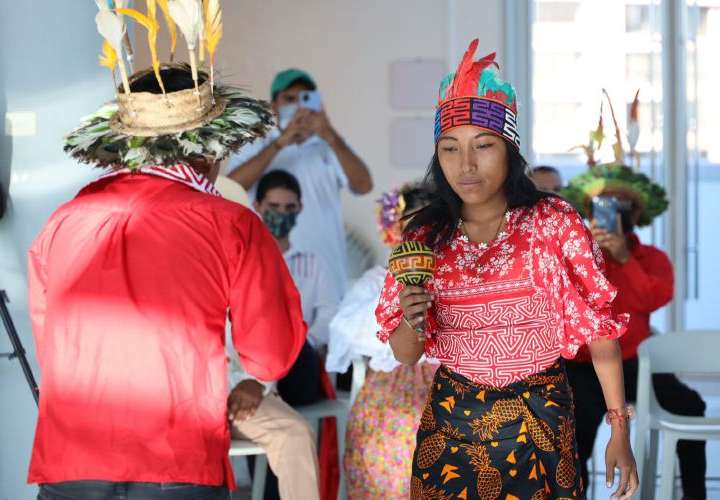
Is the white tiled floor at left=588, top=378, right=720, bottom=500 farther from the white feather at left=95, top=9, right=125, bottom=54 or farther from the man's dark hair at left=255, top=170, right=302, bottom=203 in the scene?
the white feather at left=95, top=9, right=125, bottom=54

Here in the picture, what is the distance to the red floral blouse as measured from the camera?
2244 millimetres

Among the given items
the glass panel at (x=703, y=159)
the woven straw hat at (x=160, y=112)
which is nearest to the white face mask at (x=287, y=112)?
the glass panel at (x=703, y=159)

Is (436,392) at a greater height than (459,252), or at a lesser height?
lesser

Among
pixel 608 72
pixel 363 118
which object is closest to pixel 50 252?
pixel 363 118

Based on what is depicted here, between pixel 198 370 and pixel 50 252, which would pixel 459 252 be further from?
pixel 50 252

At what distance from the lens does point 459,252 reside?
2.39 m

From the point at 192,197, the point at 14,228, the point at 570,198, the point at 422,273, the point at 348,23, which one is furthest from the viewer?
the point at 348,23

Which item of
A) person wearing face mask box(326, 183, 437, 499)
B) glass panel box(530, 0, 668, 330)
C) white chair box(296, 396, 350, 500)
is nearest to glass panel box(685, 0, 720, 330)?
glass panel box(530, 0, 668, 330)

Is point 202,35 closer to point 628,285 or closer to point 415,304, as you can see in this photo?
point 415,304

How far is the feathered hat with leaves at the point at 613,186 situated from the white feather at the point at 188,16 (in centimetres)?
256

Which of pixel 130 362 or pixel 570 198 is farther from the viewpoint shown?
pixel 570 198

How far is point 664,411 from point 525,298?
219 centimetres

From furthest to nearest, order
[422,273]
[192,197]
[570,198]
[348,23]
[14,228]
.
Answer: [348,23], [570,198], [14,228], [192,197], [422,273]

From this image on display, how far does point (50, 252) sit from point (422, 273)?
818 mm
